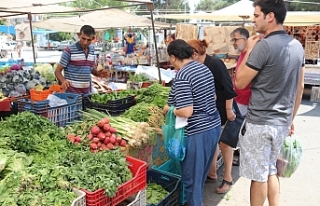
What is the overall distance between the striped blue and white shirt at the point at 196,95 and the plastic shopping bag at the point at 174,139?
0.31 feet

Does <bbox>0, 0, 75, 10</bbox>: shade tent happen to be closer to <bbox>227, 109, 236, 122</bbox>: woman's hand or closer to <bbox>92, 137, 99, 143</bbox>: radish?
<bbox>92, 137, 99, 143</bbox>: radish

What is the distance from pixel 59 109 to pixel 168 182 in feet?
5.05

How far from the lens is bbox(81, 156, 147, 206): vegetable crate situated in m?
2.26

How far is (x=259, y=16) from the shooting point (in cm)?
278

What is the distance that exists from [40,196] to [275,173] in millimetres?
2208

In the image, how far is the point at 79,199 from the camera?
2174mm

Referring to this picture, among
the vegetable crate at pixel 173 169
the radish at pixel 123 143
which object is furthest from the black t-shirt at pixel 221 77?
the radish at pixel 123 143

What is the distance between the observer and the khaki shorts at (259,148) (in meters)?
2.92

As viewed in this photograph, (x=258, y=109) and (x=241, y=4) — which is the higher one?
(x=241, y=4)

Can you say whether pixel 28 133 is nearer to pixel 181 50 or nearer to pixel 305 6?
pixel 181 50

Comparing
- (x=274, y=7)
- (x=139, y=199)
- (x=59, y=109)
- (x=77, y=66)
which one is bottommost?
(x=139, y=199)

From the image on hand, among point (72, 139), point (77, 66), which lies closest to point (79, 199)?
point (72, 139)

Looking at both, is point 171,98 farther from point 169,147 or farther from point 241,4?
point 241,4

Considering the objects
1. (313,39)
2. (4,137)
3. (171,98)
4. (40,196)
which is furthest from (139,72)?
(313,39)
